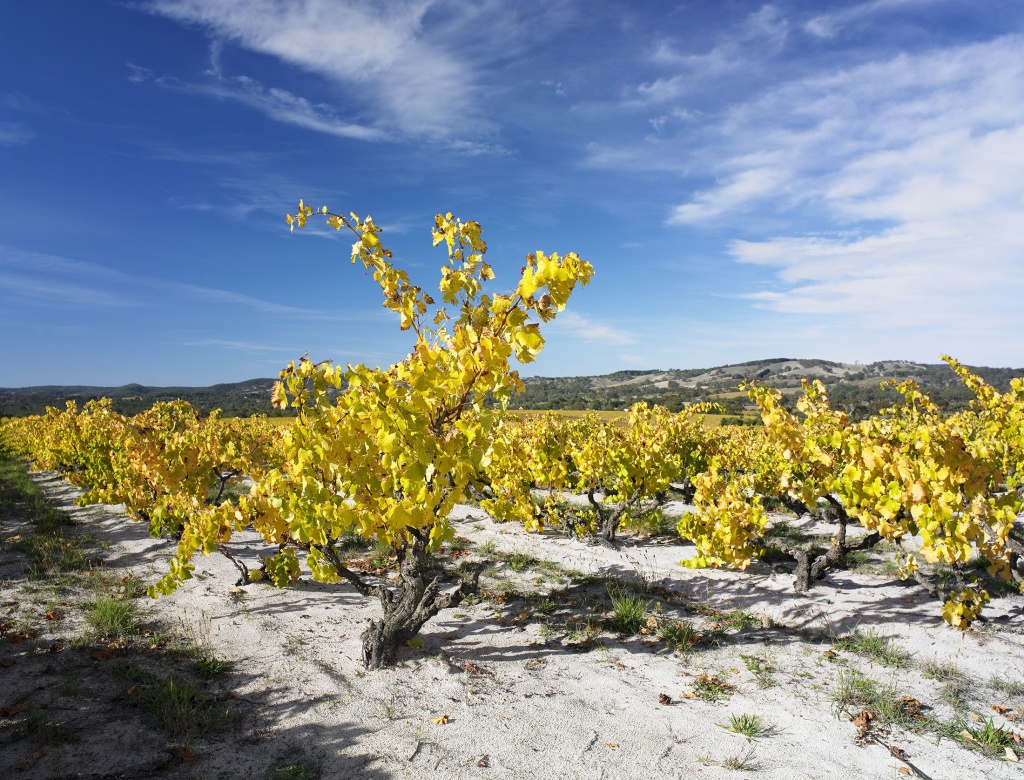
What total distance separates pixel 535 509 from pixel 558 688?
5.59 metres

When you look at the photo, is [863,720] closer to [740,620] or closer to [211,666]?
[740,620]

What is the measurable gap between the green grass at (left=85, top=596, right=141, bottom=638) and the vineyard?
374mm

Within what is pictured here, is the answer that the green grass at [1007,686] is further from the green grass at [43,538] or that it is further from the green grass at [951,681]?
the green grass at [43,538]

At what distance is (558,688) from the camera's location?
421 centimetres

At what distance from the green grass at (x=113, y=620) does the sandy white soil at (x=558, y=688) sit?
1.13 ft

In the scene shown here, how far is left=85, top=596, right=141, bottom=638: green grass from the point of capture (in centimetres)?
505

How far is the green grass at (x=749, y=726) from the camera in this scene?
3598 mm

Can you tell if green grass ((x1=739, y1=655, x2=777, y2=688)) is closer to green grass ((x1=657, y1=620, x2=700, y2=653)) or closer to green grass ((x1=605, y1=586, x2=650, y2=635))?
green grass ((x1=657, y1=620, x2=700, y2=653))

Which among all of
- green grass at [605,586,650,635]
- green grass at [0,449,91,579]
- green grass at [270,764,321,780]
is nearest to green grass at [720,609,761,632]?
green grass at [605,586,650,635]

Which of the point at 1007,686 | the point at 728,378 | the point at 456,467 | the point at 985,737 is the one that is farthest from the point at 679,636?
the point at 728,378

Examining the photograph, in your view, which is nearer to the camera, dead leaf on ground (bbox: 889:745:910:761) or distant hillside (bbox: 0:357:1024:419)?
dead leaf on ground (bbox: 889:745:910:761)

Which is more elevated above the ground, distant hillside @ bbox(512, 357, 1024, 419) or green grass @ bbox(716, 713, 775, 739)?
distant hillside @ bbox(512, 357, 1024, 419)

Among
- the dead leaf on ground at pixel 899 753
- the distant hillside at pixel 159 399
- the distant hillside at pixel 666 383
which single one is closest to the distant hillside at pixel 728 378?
the distant hillside at pixel 666 383

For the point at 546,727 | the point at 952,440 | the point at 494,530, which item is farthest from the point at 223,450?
the point at 952,440
